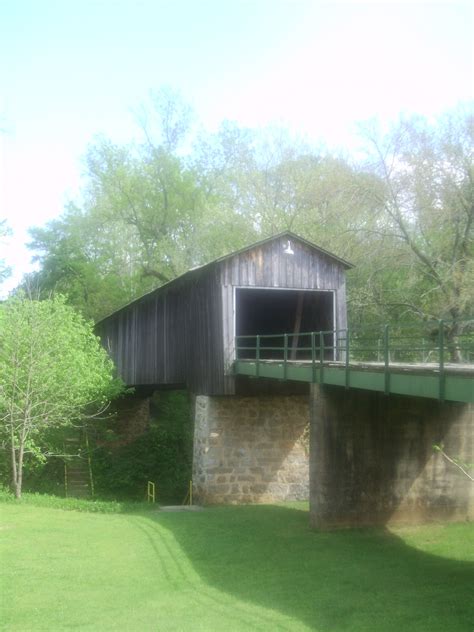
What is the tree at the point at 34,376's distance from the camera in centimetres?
2084

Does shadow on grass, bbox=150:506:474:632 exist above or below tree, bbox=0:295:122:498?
below

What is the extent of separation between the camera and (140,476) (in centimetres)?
2573

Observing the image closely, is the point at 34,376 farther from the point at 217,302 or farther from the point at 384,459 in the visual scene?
the point at 384,459

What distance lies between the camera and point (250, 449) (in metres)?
20.4

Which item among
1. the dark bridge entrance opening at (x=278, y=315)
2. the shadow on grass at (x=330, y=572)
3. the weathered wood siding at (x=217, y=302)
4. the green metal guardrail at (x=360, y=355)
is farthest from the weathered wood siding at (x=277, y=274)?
the shadow on grass at (x=330, y=572)

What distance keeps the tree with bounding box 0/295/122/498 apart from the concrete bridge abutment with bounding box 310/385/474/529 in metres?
8.73

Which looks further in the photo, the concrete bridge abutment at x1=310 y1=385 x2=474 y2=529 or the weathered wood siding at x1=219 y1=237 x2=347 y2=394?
the weathered wood siding at x1=219 y1=237 x2=347 y2=394

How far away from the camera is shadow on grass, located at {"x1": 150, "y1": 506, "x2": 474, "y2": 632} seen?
413 inches

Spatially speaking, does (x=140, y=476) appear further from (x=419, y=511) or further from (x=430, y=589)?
(x=430, y=589)

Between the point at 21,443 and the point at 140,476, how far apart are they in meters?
5.99

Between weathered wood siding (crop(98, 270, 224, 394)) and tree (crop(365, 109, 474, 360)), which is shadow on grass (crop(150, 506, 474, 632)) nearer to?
weathered wood siding (crop(98, 270, 224, 394))

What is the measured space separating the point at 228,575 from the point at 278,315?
1251cm

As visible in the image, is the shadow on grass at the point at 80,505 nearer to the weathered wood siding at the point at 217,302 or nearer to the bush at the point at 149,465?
the weathered wood siding at the point at 217,302


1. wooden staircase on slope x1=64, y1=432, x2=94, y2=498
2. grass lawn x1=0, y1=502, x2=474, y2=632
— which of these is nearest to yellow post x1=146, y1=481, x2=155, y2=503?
wooden staircase on slope x1=64, y1=432, x2=94, y2=498
